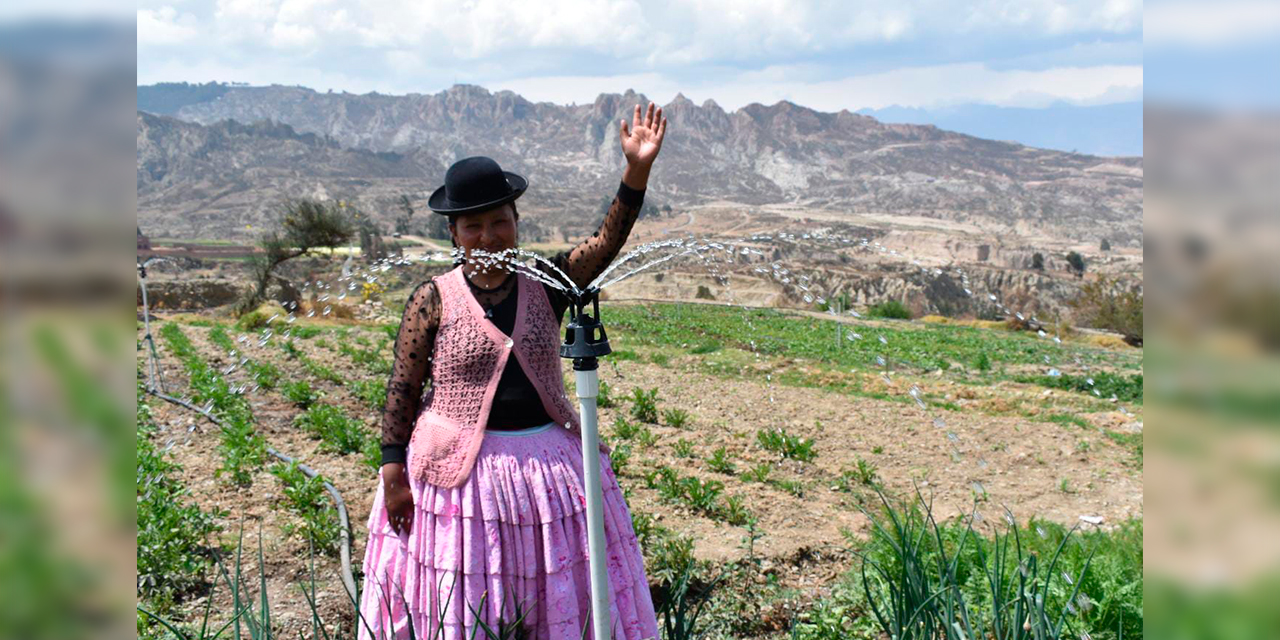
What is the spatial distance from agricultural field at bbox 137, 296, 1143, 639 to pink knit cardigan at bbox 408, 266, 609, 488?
1.50 ft

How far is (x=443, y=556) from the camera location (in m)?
2.24

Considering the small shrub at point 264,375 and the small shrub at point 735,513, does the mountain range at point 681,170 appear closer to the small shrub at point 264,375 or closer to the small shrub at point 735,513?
the small shrub at point 264,375

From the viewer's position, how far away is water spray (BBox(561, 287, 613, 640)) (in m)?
1.71

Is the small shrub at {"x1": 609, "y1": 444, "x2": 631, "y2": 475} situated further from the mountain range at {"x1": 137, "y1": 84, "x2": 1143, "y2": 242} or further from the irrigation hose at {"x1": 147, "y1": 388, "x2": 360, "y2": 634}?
the mountain range at {"x1": 137, "y1": 84, "x2": 1143, "y2": 242}

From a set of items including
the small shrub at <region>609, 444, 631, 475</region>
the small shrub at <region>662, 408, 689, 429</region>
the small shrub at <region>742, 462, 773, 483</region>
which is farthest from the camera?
the small shrub at <region>662, 408, 689, 429</region>

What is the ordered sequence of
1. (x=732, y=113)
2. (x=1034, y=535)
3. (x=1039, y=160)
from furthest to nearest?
(x=732, y=113), (x=1039, y=160), (x=1034, y=535)

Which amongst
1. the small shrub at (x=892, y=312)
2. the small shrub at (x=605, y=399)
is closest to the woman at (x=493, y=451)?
the small shrub at (x=605, y=399)

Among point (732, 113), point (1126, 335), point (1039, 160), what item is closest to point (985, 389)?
point (1126, 335)

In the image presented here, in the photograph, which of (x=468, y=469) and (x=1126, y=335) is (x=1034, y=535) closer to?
(x=468, y=469)

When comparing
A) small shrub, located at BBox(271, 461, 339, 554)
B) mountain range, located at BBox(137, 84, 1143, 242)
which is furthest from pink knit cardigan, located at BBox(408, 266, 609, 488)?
mountain range, located at BBox(137, 84, 1143, 242)

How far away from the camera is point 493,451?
2270 mm

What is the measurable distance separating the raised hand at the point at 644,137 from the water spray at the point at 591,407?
44cm

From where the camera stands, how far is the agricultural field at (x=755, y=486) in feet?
10.5
